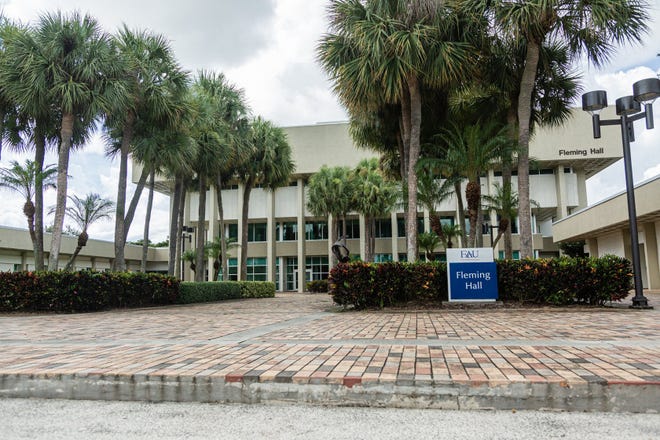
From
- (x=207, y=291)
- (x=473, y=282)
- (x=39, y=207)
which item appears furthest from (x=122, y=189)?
(x=473, y=282)

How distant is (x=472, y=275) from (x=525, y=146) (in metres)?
4.11

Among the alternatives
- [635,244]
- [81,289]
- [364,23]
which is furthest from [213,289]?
[635,244]

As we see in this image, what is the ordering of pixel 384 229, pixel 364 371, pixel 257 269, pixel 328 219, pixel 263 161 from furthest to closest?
pixel 257 269 → pixel 384 229 → pixel 328 219 → pixel 263 161 → pixel 364 371

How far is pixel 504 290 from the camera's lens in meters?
11.3

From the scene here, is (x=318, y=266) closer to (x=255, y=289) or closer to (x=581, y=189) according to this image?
(x=255, y=289)

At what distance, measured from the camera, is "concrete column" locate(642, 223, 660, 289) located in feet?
69.0

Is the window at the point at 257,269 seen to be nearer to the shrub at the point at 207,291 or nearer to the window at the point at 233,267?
the window at the point at 233,267

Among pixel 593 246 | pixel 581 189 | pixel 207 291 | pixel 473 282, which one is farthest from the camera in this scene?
pixel 581 189

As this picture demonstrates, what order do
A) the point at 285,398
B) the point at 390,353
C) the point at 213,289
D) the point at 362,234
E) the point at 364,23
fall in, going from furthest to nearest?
the point at 362,234 → the point at 213,289 → the point at 364,23 → the point at 390,353 → the point at 285,398

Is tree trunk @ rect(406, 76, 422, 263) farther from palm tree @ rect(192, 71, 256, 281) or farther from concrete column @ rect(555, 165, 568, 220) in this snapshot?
concrete column @ rect(555, 165, 568, 220)

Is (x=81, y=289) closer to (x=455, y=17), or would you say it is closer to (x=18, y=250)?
(x=455, y=17)

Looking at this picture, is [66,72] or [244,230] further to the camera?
[244,230]

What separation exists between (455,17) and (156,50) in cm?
1110

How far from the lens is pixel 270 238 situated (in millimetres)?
40469
